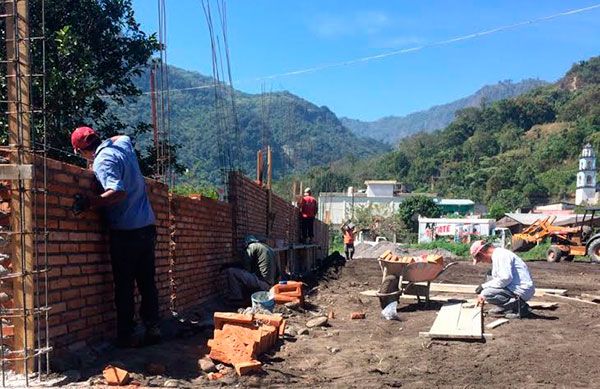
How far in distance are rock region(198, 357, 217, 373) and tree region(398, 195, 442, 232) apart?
188ft

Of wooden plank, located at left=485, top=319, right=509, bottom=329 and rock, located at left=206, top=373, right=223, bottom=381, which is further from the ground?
rock, located at left=206, top=373, right=223, bottom=381

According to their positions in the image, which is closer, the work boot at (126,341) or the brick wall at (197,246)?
the work boot at (126,341)

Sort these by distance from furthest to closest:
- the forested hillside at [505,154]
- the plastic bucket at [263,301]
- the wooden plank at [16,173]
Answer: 1. the forested hillside at [505,154]
2. the plastic bucket at [263,301]
3. the wooden plank at [16,173]

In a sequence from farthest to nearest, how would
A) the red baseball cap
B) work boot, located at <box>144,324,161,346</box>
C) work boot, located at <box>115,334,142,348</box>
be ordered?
work boot, located at <box>144,324,161,346</box> → work boot, located at <box>115,334,142,348</box> → the red baseball cap

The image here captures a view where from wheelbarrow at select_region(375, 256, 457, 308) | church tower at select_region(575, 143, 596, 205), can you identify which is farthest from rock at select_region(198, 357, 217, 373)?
church tower at select_region(575, 143, 596, 205)

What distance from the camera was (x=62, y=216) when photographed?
394 cm

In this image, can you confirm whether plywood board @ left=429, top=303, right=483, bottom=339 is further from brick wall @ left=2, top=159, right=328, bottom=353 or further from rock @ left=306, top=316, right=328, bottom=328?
brick wall @ left=2, top=159, right=328, bottom=353

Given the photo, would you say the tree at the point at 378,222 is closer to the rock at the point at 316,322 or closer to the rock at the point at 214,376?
the rock at the point at 316,322

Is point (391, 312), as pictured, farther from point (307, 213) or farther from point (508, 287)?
point (307, 213)

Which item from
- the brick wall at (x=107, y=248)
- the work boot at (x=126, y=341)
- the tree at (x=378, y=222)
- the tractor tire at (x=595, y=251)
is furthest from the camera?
the tree at (x=378, y=222)

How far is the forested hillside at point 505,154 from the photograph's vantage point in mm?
80875

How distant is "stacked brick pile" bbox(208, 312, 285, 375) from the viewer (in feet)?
14.3

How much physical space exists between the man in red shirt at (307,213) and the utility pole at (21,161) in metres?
13.1

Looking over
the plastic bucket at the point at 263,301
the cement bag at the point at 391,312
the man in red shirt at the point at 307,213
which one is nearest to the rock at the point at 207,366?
the plastic bucket at the point at 263,301
